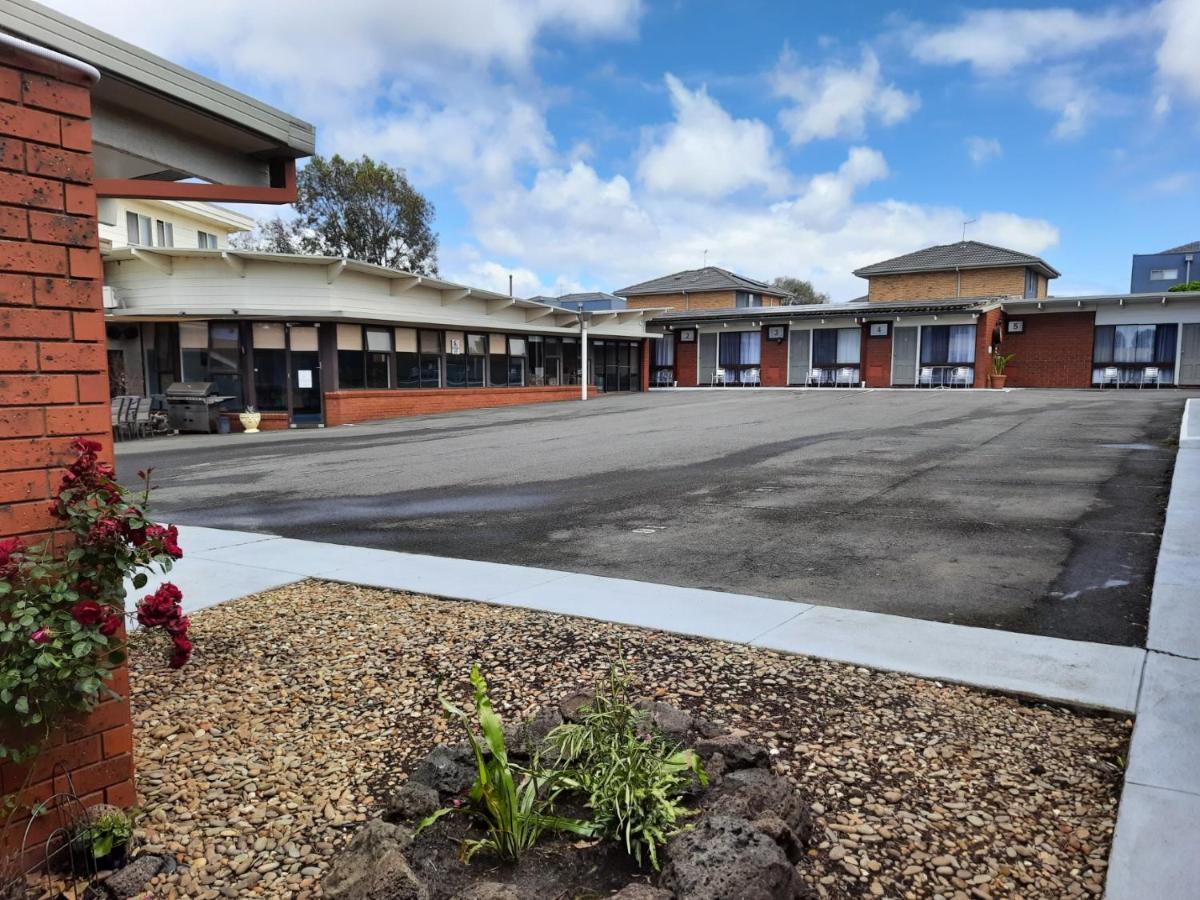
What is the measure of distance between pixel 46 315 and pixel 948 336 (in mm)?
35706

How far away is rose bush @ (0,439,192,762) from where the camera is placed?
237 centimetres

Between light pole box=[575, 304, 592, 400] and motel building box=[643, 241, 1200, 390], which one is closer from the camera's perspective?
light pole box=[575, 304, 592, 400]

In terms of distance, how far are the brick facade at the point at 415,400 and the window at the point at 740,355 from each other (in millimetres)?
10879

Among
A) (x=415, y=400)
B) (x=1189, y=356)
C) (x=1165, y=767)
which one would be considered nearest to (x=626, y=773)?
(x=1165, y=767)

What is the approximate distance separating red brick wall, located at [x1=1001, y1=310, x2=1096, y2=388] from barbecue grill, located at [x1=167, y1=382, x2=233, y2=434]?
101ft

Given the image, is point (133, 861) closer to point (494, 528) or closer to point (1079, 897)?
point (1079, 897)

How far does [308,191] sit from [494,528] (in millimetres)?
41566

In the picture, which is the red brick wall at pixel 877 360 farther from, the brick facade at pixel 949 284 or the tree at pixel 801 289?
the tree at pixel 801 289

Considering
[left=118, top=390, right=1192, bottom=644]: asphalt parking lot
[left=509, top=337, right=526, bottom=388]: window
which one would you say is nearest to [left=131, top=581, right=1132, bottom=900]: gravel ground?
[left=118, top=390, right=1192, bottom=644]: asphalt parking lot

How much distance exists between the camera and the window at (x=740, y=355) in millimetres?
39719

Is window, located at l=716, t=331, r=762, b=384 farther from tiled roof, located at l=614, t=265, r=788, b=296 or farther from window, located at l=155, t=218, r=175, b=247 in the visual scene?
window, located at l=155, t=218, r=175, b=247

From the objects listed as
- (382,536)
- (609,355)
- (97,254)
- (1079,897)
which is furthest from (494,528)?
(609,355)

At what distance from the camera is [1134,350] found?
3356 centimetres

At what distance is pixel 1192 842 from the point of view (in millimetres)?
2684
